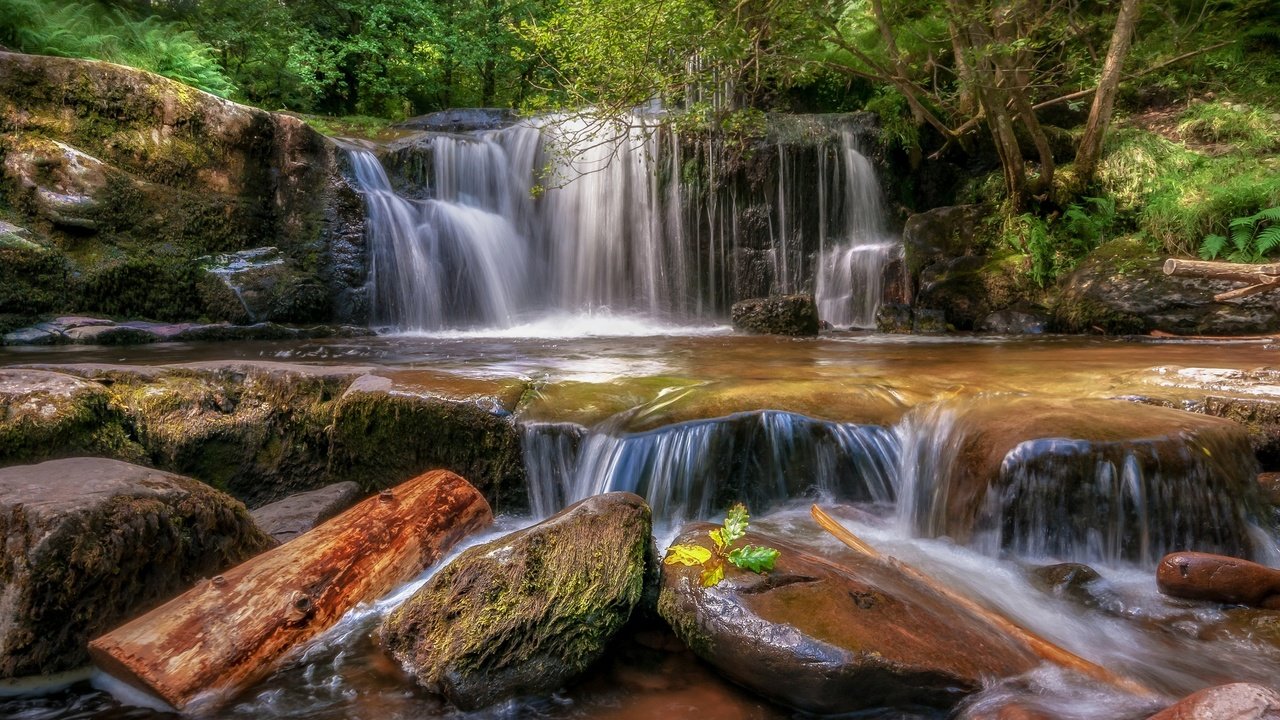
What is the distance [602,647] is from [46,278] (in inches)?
390

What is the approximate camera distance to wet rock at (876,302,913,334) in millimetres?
10211

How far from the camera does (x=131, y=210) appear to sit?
998 cm

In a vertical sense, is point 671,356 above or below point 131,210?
below

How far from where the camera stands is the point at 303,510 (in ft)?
14.3

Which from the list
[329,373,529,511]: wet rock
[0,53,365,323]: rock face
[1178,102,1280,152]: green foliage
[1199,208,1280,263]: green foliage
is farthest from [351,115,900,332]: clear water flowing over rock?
[329,373,529,511]: wet rock

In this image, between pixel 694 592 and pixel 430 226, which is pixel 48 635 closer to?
pixel 694 592

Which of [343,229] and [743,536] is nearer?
[743,536]

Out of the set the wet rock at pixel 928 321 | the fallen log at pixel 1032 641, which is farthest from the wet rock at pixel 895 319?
the fallen log at pixel 1032 641

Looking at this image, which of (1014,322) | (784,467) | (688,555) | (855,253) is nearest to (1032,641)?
(688,555)

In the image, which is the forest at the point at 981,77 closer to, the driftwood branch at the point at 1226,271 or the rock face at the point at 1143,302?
the rock face at the point at 1143,302

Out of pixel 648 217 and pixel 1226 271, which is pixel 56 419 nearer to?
pixel 1226 271

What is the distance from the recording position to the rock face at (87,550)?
2.72 meters

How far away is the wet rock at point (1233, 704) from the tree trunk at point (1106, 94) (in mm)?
8597

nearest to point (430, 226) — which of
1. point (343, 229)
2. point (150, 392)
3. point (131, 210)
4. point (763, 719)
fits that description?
point (343, 229)
